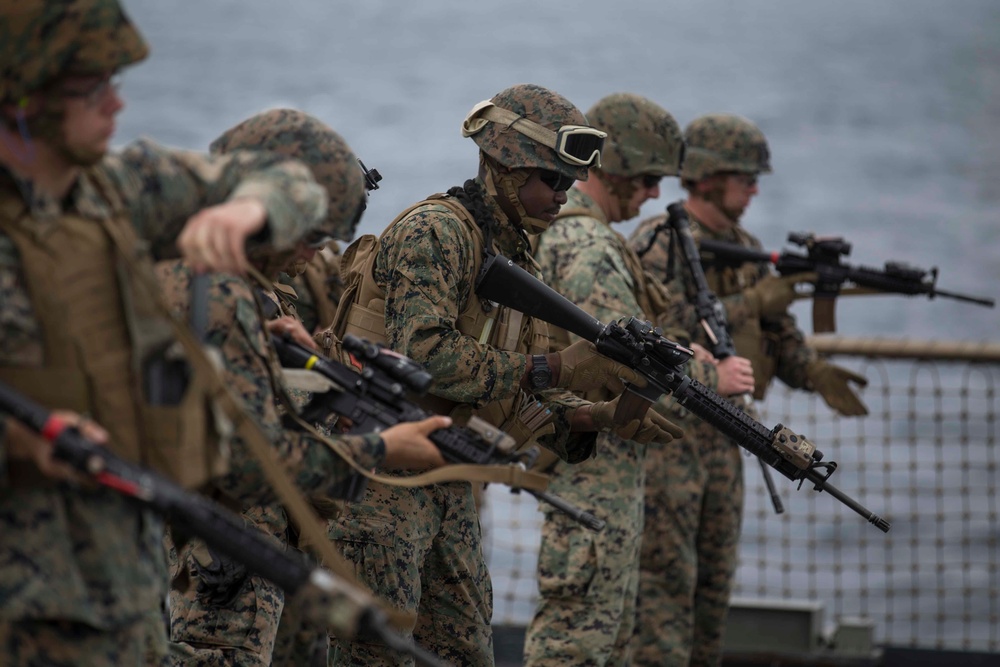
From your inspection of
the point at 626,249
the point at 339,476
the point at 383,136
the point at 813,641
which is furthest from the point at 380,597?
the point at 383,136

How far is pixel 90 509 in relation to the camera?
298 cm

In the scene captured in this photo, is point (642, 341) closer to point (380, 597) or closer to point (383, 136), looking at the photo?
point (380, 597)

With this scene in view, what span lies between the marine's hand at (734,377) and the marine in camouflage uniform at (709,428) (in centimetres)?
34

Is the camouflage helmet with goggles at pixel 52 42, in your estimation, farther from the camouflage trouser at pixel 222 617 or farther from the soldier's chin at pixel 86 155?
the camouflage trouser at pixel 222 617

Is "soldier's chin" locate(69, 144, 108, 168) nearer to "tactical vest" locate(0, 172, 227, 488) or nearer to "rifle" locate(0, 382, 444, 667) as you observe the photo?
"tactical vest" locate(0, 172, 227, 488)

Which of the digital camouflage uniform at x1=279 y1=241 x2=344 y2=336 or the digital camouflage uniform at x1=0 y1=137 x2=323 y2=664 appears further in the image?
the digital camouflage uniform at x1=279 y1=241 x2=344 y2=336

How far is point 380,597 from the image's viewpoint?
4762mm

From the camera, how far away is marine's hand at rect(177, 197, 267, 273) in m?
2.96

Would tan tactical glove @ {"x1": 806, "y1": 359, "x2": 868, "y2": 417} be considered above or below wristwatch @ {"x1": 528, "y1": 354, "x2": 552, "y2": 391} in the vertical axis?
above

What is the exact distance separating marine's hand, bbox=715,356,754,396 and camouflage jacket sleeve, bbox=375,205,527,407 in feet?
6.10

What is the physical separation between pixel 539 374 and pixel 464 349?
36cm

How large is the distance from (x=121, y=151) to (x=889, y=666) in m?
5.88

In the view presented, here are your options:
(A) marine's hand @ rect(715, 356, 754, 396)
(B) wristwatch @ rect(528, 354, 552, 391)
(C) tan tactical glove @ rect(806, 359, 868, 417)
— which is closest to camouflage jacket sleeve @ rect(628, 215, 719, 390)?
(A) marine's hand @ rect(715, 356, 754, 396)

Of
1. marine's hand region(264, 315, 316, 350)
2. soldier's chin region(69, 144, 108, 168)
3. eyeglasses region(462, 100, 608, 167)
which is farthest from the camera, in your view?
eyeglasses region(462, 100, 608, 167)
